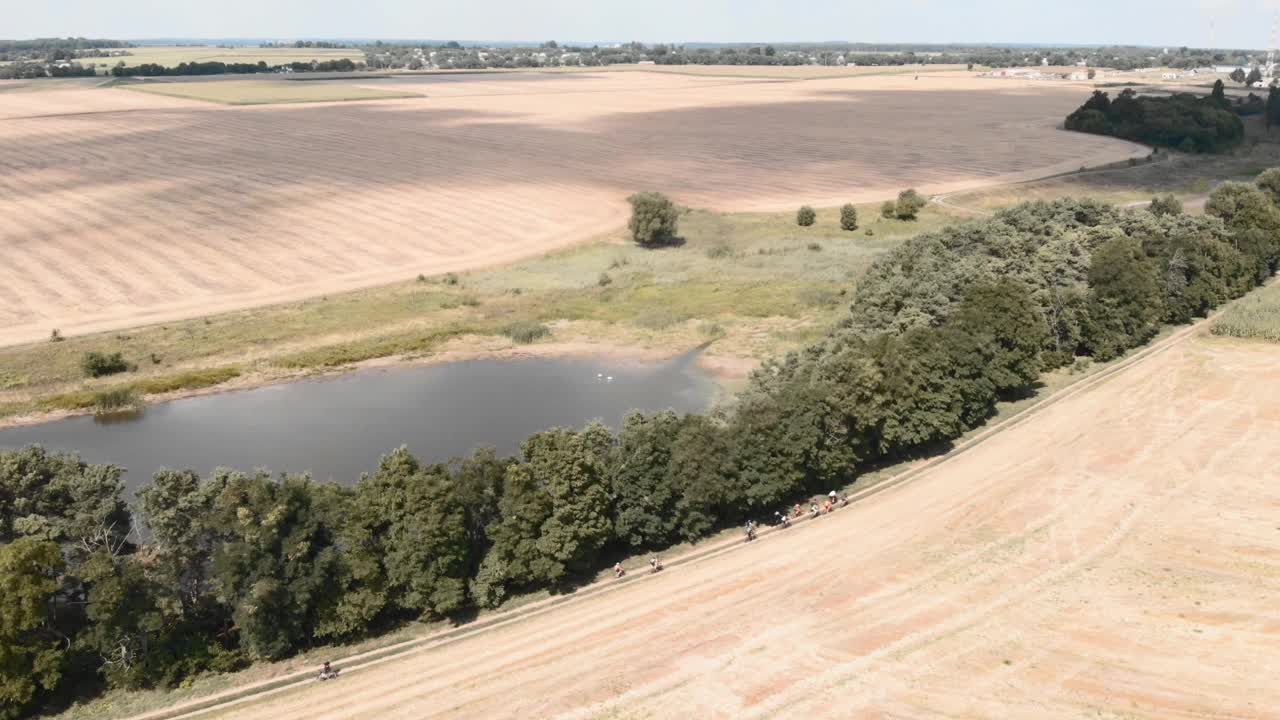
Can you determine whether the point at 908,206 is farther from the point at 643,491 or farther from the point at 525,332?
the point at 643,491

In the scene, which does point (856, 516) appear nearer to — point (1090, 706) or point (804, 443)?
point (804, 443)

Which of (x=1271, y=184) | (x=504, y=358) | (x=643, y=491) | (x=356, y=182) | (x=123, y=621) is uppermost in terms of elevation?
(x=1271, y=184)

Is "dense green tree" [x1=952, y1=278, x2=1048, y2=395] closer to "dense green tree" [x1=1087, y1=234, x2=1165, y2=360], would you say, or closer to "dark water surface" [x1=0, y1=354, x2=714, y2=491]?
"dense green tree" [x1=1087, y1=234, x2=1165, y2=360]

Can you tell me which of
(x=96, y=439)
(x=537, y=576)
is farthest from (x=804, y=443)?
(x=96, y=439)

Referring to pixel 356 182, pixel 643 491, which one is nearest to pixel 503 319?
pixel 643 491

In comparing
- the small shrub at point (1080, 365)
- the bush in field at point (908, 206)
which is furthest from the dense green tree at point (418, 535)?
the bush in field at point (908, 206)

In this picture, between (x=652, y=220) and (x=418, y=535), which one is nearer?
(x=418, y=535)

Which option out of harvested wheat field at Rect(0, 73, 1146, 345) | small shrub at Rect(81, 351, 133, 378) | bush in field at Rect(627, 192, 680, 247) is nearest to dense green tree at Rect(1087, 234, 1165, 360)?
bush in field at Rect(627, 192, 680, 247)

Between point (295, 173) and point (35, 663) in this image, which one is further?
point (295, 173)
